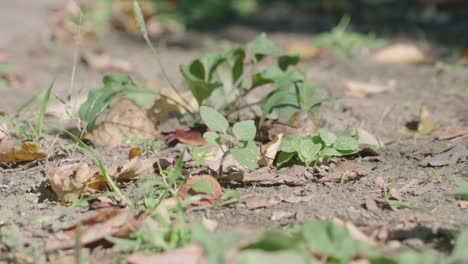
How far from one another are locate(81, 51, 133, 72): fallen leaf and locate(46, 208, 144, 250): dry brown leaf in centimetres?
205

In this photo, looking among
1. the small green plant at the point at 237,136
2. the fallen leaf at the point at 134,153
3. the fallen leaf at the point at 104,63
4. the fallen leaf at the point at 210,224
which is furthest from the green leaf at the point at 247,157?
the fallen leaf at the point at 104,63

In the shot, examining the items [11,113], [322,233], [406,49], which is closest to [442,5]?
[406,49]

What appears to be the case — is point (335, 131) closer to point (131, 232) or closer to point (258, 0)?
point (131, 232)

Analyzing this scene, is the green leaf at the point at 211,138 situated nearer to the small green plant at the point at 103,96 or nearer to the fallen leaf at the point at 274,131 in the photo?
the fallen leaf at the point at 274,131

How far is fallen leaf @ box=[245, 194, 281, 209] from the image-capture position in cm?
152

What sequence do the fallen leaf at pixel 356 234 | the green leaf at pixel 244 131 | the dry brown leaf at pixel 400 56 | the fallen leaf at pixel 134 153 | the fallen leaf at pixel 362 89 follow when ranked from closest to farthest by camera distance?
the fallen leaf at pixel 356 234
the green leaf at pixel 244 131
the fallen leaf at pixel 134 153
the fallen leaf at pixel 362 89
the dry brown leaf at pixel 400 56

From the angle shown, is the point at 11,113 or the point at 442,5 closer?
the point at 11,113

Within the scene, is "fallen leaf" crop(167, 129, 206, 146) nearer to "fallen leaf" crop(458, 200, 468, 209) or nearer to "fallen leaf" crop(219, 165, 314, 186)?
"fallen leaf" crop(219, 165, 314, 186)

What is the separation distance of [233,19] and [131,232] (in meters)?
3.48

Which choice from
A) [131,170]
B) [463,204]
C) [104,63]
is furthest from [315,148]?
[104,63]

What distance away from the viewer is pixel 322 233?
1201mm

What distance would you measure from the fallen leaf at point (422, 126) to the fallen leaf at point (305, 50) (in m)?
1.21

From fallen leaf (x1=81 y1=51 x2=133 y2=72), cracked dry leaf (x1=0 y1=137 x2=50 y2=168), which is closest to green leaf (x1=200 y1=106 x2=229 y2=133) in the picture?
cracked dry leaf (x1=0 y1=137 x2=50 y2=168)

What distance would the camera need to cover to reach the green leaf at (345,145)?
5.84ft
